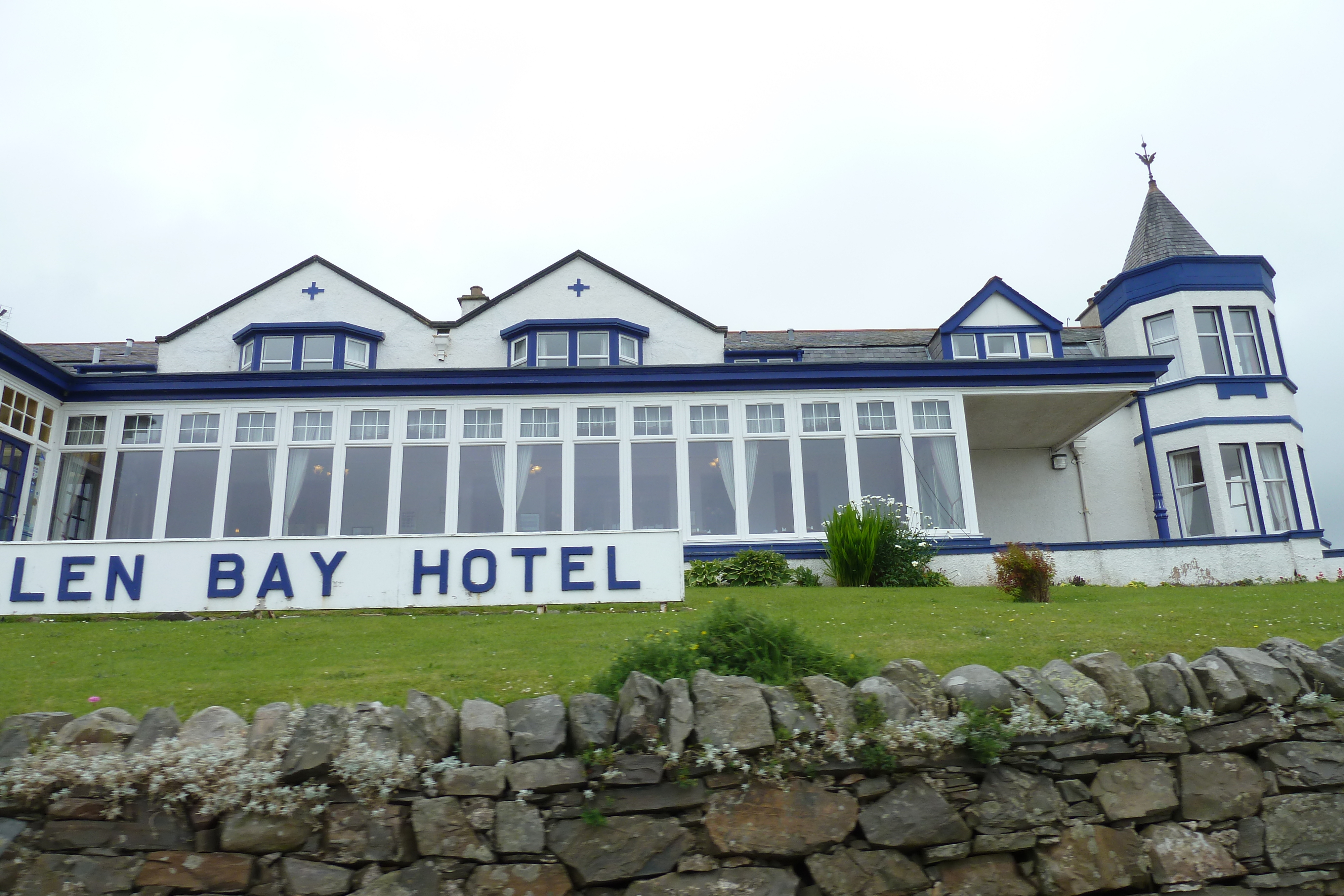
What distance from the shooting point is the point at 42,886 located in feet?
16.1

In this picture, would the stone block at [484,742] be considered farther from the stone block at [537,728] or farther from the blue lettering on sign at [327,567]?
the blue lettering on sign at [327,567]

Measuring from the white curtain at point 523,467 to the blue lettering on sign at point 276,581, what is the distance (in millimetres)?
6115

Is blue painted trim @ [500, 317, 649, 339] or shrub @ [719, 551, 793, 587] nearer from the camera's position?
shrub @ [719, 551, 793, 587]

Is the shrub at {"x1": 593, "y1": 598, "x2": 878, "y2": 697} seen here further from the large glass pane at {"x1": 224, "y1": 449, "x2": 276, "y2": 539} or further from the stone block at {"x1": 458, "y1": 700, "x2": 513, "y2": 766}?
the large glass pane at {"x1": 224, "y1": 449, "x2": 276, "y2": 539}

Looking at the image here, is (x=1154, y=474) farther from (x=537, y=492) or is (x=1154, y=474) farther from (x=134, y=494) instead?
(x=134, y=494)

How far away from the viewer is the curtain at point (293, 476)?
647 inches

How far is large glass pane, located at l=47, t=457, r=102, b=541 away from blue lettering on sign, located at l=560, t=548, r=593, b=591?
1072 centimetres

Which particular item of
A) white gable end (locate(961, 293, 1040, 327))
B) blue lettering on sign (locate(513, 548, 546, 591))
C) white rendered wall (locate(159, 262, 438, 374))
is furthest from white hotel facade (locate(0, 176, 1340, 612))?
blue lettering on sign (locate(513, 548, 546, 591))

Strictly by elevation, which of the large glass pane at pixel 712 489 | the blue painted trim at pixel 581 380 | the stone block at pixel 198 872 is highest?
the blue painted trim at pixel 581 380

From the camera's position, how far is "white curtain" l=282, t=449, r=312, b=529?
1644 cm

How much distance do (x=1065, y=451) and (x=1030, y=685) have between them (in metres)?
17.6

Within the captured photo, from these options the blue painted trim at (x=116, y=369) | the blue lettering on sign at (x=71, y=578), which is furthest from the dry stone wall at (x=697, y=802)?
the blue painted trim at (x=116, y=369)

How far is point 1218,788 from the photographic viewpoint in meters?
5.93

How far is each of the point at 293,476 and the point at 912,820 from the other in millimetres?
14027
